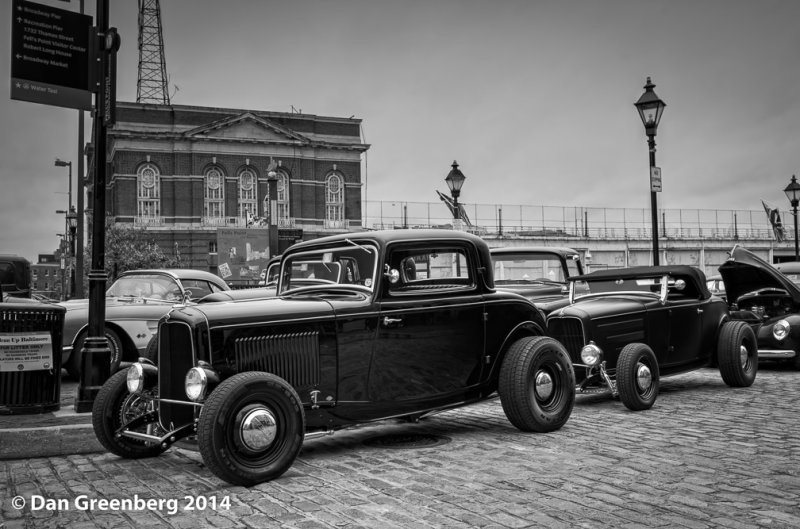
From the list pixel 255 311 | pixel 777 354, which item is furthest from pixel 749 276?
pixel 255 311

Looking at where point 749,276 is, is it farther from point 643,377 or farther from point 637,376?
point 637,376

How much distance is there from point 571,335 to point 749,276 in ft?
17.1

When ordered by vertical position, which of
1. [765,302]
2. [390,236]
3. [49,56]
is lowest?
[765,302]

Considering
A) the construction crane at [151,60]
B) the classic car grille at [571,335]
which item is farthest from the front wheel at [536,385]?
the construction crane at [151,60]

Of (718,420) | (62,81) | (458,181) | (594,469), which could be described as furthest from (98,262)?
(458,181)

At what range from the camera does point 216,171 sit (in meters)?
58.2

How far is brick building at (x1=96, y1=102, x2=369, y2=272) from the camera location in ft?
182

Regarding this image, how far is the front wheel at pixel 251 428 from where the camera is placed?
4.86m

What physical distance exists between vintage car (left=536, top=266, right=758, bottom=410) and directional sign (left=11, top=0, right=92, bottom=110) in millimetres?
6446

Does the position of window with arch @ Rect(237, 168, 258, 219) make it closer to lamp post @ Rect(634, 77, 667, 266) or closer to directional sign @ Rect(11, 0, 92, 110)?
lamp post @ Rect(634, 77, 667, 266)

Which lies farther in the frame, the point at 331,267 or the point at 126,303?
the point at 126,303

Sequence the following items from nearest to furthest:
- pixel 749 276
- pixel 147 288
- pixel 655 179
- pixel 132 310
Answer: pixel 132 310, pixel 749 276, pixel 147 288, pixel 655 179

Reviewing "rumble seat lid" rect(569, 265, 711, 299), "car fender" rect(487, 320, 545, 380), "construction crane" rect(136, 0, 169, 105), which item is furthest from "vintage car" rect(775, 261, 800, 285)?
"construction crane" rect(136, 0, 169, 105)

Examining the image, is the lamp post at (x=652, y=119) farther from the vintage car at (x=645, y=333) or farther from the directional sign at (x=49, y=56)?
the directional sign at (x=49, y=56)
